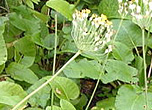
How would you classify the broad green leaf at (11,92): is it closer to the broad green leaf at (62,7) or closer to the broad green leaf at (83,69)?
the broad green leaf at (83,69)

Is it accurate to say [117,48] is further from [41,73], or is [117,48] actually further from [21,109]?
[21,109]

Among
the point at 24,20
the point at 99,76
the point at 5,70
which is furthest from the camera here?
the point at 24,20

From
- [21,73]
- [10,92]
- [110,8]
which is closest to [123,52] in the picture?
[110,8]

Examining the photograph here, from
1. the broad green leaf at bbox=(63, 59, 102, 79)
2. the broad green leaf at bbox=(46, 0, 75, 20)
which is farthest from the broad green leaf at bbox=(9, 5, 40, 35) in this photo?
the broad green leaf at bbox=(63, 59, 102, 79)

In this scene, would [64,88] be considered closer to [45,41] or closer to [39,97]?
[39,97]

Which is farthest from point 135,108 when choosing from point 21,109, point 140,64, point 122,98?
point 21,109

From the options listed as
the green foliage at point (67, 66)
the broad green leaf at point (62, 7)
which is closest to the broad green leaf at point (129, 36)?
the green foliage at point (67, 66)

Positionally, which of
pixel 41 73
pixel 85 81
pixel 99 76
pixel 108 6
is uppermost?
pixel 108 6

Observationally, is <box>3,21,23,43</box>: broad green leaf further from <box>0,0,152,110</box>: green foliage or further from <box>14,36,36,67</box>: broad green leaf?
<box>14,36,36,67</box>: broad green leaf
